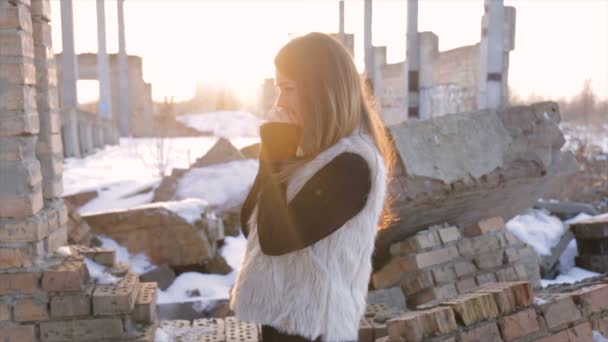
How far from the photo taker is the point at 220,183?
644 cm

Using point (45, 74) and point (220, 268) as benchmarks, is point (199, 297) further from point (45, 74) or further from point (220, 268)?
point (45, 74)

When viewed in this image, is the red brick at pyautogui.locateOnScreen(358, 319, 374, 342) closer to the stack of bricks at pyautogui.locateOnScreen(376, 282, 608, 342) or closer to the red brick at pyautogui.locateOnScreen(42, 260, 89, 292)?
the stack of bricks at pyautogui.locateOnScreen(376, 282, 608, 342)

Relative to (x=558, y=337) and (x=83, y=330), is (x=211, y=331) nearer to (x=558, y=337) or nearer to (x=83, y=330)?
(x=83, y=330)

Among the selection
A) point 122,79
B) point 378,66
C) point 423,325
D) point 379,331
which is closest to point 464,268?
point 379,331

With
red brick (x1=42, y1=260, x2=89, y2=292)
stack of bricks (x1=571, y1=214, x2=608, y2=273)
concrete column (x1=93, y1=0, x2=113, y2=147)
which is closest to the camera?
red brick (x1=42, y1=260, x2=89, y2=292)

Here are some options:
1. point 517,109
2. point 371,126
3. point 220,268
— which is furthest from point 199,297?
point 371,126

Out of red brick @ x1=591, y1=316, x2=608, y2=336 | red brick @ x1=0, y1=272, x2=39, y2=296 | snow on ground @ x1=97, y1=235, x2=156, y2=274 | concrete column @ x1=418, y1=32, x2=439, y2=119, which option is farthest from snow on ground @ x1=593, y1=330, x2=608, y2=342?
concrete column @ x1=418, y1=32, x2=439, y2=119

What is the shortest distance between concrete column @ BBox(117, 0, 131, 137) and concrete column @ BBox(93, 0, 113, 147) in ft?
6.89

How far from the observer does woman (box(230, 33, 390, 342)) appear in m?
1.66

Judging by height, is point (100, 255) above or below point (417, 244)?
above

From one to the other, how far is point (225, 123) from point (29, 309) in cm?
2629

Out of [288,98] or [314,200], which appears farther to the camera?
[288,98]

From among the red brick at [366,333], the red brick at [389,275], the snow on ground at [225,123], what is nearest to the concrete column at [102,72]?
the snow on ground at [225,123]

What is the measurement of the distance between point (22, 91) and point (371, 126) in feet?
6.32
